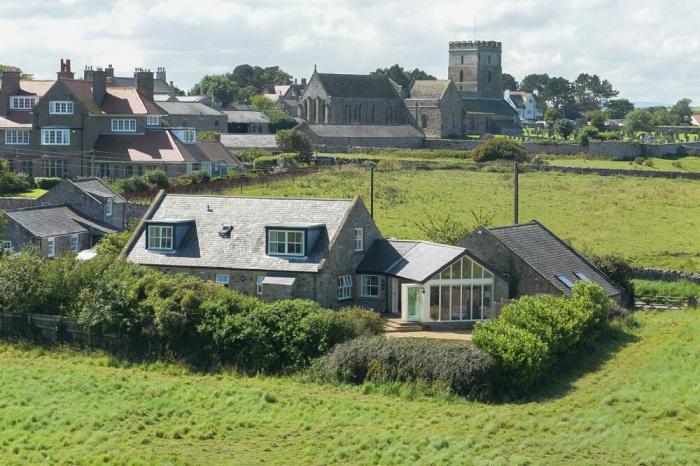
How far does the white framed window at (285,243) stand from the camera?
133 feet

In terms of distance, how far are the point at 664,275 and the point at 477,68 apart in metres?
114

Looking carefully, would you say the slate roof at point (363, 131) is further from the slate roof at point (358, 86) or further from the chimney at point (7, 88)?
the chimney at point (7, 88)

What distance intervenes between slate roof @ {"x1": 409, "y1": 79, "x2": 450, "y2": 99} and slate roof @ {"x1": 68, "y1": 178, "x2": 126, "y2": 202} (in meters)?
78.3

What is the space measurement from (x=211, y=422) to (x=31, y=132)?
52140 millimetres

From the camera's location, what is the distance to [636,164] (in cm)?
9212

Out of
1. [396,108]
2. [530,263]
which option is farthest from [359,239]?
[396,108]

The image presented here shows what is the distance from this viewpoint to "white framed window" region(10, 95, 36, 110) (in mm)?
79500

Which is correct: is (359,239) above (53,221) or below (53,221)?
below

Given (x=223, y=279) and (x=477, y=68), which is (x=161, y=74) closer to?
(x=477, y=68)

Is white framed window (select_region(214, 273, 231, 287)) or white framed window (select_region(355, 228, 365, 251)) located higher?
white framed window (select_region(355, 228, 365, 251))

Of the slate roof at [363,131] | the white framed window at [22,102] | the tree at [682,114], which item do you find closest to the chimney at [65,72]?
the white framed window at [22,102]

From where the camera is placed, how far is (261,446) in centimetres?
2758

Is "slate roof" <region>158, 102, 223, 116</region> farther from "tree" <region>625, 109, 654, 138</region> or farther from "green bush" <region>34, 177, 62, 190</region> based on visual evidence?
"tree" <region>625, 109, 654, 138</region>

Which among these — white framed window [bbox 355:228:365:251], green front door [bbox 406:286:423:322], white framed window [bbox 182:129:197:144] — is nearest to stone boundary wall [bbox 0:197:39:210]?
white framed window [bbox 182:129:197:144]
